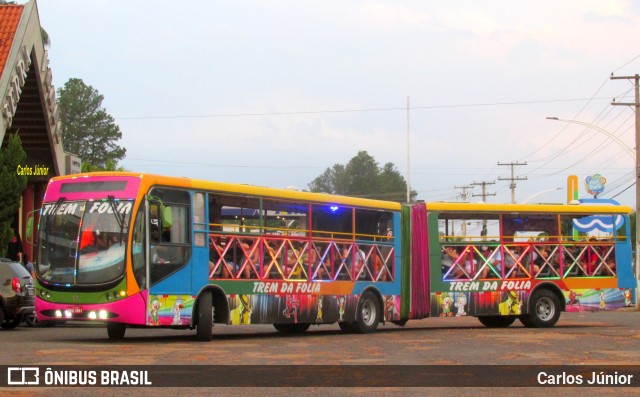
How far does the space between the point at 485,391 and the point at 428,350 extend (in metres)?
6.34

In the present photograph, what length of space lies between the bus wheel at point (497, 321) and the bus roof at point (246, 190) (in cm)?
465

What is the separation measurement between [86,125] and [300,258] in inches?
3398

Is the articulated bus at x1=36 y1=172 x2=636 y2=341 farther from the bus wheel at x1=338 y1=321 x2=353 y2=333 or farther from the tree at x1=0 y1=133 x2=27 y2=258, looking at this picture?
the tree at x1=0 y1=133 x2=27 y2=258

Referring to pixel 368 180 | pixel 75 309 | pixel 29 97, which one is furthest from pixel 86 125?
pixel 75 309

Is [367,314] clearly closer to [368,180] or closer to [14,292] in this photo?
[14,292]

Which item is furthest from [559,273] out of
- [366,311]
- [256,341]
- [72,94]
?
[72,94]

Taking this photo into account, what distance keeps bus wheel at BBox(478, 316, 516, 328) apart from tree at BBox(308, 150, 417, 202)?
108848 millimetres

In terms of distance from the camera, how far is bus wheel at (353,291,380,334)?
975 inches

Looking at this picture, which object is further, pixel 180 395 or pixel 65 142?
pixel 65 142

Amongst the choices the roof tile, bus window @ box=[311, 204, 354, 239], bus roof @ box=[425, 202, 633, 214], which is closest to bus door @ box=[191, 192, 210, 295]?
bus window @ box=[311, 204, 354, 239]

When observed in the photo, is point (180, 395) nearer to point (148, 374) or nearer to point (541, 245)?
point (148, 374)

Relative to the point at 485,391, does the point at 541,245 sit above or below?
above

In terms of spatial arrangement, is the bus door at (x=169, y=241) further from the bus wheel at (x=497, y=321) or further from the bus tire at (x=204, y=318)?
the bus wheel at (x=497, y=321)

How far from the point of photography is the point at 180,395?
38.2 feet
